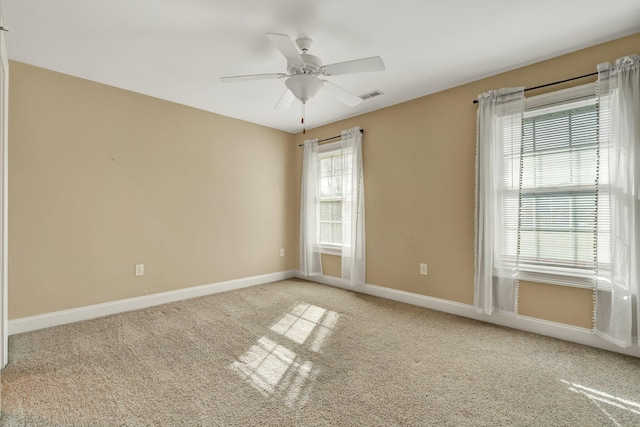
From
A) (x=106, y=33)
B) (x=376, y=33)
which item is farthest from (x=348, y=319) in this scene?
(x=106, y=33)

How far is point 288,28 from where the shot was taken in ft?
7.65

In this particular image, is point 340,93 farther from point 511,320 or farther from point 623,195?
point 511,320

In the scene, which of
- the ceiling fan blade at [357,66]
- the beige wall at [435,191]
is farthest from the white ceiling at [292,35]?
the ceiling fan blade at [357,66]

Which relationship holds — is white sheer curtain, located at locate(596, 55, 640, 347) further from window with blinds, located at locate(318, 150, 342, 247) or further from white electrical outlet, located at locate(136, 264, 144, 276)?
white electrical outlet, located at locate(136, 264, 144, 276)

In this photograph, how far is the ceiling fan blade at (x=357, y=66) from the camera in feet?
7.14

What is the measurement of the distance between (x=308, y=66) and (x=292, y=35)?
0.30 m

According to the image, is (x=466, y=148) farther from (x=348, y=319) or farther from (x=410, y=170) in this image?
(x=348, y=319)

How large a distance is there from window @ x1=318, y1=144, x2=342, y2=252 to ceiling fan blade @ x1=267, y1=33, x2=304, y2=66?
2388 mm

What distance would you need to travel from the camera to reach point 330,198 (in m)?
4.72

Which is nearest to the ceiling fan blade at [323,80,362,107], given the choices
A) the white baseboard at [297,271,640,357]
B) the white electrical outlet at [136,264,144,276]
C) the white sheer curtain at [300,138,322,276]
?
the white sheer curtain at [300,138,322,276]

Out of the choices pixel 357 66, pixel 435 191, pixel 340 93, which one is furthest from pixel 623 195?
pixel 340 93

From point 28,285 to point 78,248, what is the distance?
485mm

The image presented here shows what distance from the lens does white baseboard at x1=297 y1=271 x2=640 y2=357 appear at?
2529 millimetres

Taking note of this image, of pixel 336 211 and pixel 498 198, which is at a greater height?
pixel 498 198
